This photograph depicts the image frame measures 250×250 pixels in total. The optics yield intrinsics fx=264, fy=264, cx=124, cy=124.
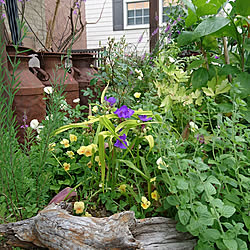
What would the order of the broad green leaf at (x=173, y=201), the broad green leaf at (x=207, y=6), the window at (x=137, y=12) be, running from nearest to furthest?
1. the broad green leaf at (x=173, y=201)
2. the broad green leaf at (x=207, y=6)
3. the window at (x=137, y=12)

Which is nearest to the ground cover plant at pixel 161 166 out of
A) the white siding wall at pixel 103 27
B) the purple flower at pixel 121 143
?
the purple flower at pixel 121 143

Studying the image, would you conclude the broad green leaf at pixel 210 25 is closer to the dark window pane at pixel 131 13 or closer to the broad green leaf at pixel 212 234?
the broad green leaf at pixel 212 234

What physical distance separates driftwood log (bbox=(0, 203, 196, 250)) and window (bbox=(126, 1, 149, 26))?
366 inches

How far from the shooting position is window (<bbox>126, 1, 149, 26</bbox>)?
9.12 m

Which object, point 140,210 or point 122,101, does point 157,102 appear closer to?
point 122,101

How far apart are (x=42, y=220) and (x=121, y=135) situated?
0.37m

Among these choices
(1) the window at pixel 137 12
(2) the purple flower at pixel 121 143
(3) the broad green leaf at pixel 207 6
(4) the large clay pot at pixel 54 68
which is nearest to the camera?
(2) the purple flower at pixel 121 143

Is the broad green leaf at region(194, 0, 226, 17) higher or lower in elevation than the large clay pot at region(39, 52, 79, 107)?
higher

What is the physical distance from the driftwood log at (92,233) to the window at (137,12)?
9.28m

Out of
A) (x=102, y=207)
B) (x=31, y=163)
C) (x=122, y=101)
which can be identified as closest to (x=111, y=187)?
(x=102, y=207)

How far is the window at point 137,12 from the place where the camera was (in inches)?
359

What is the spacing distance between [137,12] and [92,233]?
372 inches

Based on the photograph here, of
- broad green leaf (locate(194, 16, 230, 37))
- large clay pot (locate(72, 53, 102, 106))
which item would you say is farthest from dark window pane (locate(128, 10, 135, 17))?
broad green leaf (locate(194, 16, 230, 37))

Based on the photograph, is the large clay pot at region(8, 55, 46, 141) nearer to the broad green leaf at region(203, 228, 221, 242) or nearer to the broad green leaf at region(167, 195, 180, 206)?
the broad green leaf at region(167, 195, 180, 206)
